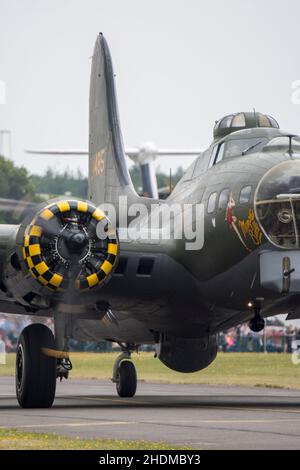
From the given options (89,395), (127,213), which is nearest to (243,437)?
(127,213)

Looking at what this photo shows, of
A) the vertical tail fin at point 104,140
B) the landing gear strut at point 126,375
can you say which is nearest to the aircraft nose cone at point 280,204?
the vertical tail fin at point 104,140

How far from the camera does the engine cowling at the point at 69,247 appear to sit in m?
20.0

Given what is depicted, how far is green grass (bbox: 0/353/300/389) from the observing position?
3591 centimetres

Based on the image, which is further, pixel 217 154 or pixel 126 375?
pixel 126 375

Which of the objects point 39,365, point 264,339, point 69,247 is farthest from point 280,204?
point 264,339

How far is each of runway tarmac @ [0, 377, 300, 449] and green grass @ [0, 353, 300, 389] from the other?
15.7ft

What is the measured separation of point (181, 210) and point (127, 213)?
14.9 ft

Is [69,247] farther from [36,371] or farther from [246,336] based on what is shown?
[246,336]

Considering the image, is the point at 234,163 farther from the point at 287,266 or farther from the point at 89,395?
the point at 89,395

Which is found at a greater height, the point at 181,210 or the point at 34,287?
the point at 181,210

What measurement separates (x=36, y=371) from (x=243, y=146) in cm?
597

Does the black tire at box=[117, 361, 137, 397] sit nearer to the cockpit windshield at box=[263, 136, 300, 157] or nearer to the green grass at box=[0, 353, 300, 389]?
the green grass at box=[0, 353, 300, 389]

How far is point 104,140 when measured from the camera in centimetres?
2867

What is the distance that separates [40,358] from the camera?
21.2m
